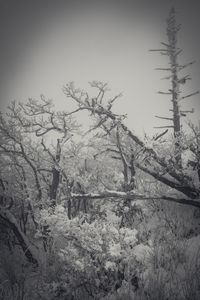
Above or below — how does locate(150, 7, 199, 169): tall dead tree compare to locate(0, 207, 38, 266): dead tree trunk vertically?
above

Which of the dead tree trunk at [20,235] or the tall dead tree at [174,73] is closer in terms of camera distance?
the dead tree trunk at [20,235]

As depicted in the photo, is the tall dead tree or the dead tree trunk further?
the tall dead tree

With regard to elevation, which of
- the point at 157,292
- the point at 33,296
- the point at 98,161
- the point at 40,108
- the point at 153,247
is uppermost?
the point at 40,108

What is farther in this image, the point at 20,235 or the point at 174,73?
the point at 174,73

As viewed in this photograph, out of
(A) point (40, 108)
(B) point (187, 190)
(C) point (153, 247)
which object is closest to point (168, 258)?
(C) point (153, 247)

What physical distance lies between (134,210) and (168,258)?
13.5 feet

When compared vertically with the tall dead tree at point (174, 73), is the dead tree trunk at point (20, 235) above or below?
below

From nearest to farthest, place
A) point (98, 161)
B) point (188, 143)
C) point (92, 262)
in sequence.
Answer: point (92, 262)
point (188, 143)
point (98, 161)

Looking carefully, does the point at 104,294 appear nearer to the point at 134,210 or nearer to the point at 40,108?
the point at 134,210

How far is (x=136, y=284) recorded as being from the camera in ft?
19.2

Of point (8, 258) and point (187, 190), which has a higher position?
point (187, 190)

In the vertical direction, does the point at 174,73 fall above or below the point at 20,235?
above

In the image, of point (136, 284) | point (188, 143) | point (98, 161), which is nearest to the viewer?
point (136, 284)

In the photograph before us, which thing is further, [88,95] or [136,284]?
[88,95]
